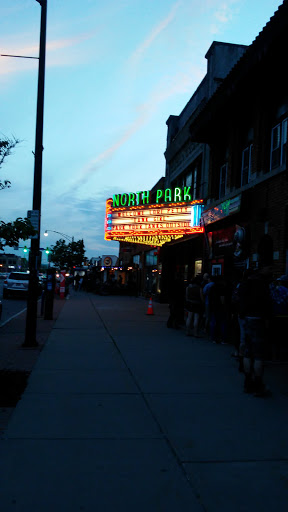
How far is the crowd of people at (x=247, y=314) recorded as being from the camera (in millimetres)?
6215

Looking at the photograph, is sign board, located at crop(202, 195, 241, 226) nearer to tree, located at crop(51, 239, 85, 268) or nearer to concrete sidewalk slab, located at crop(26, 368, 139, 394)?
concrete sidewalk slab, located at crop(26, 368, 139, 394)

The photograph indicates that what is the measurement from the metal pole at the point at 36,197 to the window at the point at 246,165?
21.0 ft

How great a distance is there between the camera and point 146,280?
114 feet

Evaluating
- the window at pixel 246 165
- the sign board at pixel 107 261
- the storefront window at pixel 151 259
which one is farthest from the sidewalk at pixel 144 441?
the sign board at pixel 107 261

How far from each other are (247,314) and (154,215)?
13616 millimetres

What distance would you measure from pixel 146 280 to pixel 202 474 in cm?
3111

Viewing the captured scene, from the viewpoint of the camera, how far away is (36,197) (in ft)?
32.9

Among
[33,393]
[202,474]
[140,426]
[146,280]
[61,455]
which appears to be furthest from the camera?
[146,280]

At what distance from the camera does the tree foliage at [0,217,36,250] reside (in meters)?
6.70

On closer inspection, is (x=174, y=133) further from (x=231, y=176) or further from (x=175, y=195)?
(x=231, y=176)

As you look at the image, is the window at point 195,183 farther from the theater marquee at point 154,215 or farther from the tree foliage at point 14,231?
the tree foliage at point 14,231

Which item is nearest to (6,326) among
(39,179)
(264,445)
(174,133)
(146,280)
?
(39,179)

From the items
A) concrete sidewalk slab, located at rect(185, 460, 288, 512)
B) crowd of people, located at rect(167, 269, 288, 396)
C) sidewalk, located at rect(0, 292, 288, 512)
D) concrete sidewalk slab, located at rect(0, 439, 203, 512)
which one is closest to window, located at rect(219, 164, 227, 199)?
crowd of people, located at rect(167, 269, 288, 396)

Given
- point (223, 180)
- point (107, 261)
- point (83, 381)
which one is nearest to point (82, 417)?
point (83, 381)
